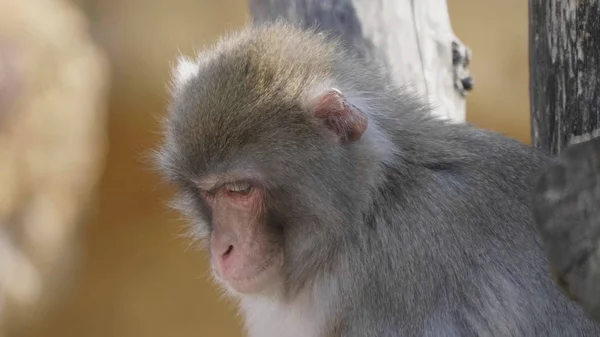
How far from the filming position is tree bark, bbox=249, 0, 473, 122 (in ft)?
11.0

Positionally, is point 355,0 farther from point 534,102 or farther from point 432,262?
point 432,262

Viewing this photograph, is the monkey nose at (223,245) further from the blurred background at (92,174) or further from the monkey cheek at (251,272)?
the blurred background at (92,174)

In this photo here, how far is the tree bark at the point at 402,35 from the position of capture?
336cm

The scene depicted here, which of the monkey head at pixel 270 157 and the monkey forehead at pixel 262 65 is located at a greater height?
the monkey forehead at pixel 262 65

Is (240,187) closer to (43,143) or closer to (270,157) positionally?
(270,157)

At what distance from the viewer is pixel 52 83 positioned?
5309 mm

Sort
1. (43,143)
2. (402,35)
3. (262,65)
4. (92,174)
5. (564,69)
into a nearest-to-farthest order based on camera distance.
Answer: (262,65)
(564,69)
(402,35)
(43,143)
(92,174)

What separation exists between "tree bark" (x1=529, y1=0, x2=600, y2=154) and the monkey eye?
101 centimetres

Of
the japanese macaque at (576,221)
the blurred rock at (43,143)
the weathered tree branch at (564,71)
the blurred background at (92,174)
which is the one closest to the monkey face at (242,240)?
the weathered tree branch at (564,71)

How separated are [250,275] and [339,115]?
548mm

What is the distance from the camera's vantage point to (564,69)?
9.14ft

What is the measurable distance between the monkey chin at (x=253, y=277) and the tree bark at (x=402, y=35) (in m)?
1.06

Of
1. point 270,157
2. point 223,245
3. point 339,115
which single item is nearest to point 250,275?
point 223,245

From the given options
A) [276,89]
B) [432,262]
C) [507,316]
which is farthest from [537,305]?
[276,89]
